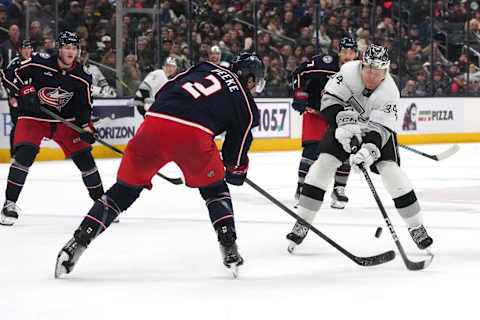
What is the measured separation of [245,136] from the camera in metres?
3.53

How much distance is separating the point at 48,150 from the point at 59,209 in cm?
428

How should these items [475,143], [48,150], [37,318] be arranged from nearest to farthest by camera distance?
[37,318]
[48,150]
[475,143]

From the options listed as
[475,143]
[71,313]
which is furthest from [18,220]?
[475,143]

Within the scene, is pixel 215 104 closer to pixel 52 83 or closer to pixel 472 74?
pixel 52 83

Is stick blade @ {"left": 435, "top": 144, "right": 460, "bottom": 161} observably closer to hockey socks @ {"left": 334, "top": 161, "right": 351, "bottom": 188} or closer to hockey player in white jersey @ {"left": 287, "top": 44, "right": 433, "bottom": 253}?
hockey socks @ {"left": 334, "top": 161, "right": 351, "bottom": 188}

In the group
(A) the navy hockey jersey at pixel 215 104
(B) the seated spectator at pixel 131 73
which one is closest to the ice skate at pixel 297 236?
(A) the navy hockey jersey at pixel 215 104

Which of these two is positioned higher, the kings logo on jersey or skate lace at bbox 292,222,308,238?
the kings logo on jersey

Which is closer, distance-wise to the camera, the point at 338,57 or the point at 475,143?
the point at 338,57

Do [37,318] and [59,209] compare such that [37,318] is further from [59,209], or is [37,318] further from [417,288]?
[59,209]

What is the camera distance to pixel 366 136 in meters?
4.07

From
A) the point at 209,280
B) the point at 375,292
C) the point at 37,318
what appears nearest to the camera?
the point at 37,318

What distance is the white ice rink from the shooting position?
302 centimetres

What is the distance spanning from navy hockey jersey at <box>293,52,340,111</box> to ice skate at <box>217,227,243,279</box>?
8.34 ft

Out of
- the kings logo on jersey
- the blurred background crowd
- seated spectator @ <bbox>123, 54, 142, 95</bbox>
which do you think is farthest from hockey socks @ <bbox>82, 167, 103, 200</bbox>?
seated spectator @ <bbox>123, 54, 142, 95</bbox>
